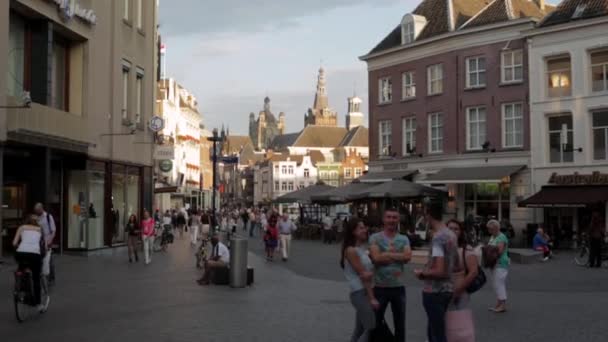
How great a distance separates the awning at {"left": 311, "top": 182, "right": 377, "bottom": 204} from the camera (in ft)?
135

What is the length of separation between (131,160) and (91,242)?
15.1 feet

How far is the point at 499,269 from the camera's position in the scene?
46.2ft

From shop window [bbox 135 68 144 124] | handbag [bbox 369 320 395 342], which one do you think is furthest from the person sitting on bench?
shop window [bbox 135 68 144 124]

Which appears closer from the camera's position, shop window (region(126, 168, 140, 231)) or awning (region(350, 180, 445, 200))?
shop window (region(126, 168, 140, 231))

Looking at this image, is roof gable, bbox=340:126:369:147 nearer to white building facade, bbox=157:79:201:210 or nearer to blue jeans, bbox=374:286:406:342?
white building facade, bbox=157:79:201:210

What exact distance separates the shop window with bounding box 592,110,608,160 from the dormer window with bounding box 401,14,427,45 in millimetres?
12529

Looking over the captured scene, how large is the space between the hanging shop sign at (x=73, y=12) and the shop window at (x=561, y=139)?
71.5 ft

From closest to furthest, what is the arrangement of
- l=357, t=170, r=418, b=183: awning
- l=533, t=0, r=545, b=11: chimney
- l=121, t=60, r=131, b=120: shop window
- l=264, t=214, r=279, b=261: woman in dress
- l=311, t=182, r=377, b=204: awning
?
l=264, t=214, r=279, b=261: woman in dress < l=121, t=60, r=131, b=120: shop window < l=311, t=182, r=377, b=204: awning < l=357, t=170, r=418, b=183: awning < l=533, t=0, r=545, b=11: chimney

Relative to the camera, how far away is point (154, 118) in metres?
31.0

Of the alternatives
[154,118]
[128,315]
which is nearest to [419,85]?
[154,118]

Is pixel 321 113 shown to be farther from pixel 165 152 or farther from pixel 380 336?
pixel 380 336

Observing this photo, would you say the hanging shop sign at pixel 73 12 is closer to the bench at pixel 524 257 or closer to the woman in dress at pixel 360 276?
the bench at pixel 524 257

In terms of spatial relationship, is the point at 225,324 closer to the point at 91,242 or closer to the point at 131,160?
the point at 91,242

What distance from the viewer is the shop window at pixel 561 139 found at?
35938 millimetres
